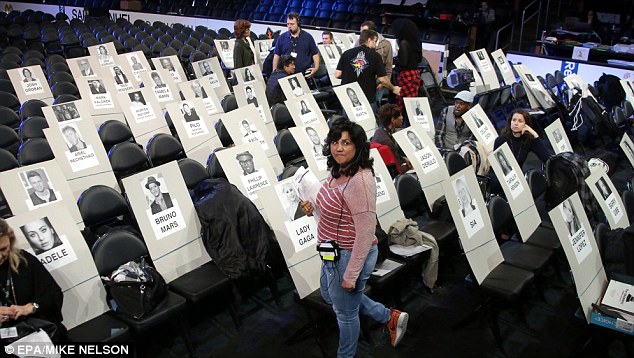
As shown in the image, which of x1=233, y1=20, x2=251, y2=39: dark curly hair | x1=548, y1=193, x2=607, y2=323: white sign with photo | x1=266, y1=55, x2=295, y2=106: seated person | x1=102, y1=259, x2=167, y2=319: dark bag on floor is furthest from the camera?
x1=233, y1=20, x2=251, y2=39: dark curly hair

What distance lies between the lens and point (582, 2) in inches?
608

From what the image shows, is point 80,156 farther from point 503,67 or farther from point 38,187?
point 503,67

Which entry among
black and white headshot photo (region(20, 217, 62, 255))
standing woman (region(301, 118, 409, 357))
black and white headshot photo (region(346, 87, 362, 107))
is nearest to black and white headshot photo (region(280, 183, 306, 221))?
standing woman (region(301, 118, 409, 357))

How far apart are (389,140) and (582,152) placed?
439 cm

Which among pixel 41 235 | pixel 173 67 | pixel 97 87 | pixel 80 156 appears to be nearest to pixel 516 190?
pixel 41 235

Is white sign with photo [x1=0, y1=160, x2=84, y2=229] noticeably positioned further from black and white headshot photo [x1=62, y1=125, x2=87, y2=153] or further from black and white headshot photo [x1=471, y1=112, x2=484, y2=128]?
black and white headshot photo [x1=471, y1=112, x2=484, y2=128]

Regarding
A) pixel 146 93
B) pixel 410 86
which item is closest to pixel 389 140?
pixel 146 93

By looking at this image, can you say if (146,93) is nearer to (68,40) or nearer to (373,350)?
(373,350)

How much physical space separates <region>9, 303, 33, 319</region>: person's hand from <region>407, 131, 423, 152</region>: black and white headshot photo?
324cm

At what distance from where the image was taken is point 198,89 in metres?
6.90

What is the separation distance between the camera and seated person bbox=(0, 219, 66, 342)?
302 cm

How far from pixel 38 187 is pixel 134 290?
3.97 feet

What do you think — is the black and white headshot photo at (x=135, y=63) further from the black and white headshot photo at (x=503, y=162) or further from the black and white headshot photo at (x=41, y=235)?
the black and white headshot photo at (x=503, y=162)

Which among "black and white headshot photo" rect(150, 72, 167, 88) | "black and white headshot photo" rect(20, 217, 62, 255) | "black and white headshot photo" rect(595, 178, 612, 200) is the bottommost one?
"black and white headshot photo" rect(595, 178, 612, 200)
